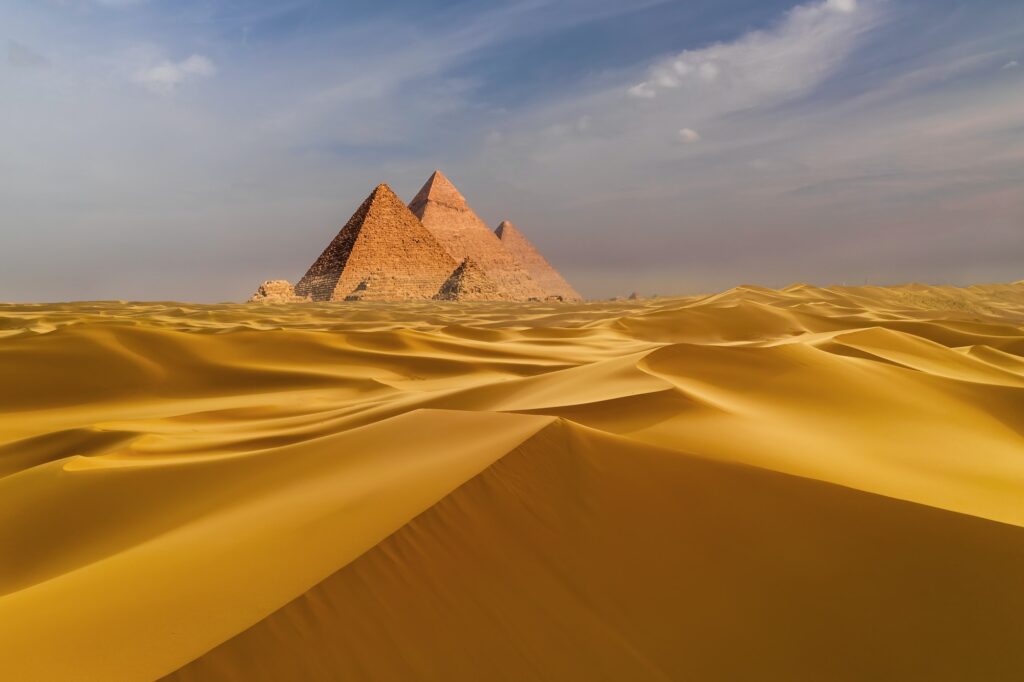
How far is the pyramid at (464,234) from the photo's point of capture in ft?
296

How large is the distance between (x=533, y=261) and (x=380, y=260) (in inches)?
1859

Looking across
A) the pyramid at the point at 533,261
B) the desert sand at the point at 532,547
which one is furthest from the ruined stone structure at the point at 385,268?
the desert sand at the point at 532,547

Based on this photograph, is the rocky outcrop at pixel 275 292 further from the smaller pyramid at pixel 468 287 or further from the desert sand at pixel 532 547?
the desert sand at pixel 532 547

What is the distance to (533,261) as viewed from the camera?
108 meters

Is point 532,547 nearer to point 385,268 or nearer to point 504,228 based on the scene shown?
point 385,268

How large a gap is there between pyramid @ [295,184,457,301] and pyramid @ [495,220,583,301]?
3766cm

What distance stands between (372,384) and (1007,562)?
3743mm

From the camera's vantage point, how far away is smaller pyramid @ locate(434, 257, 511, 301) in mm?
62188

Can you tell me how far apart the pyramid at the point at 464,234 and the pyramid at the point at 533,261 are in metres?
9.58

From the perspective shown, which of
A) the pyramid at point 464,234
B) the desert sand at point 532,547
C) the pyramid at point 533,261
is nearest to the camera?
the desert sand at point 532,547

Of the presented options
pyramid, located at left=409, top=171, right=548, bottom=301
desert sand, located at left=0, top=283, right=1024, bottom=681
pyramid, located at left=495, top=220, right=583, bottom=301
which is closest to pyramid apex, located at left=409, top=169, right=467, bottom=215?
pyramid, located at left=409, top=171, right=548, bottom=301

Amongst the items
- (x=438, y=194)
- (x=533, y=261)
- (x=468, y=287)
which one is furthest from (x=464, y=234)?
(x=468, y=287)

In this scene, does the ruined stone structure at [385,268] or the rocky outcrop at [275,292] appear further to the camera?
the ruined stone structure at [385,268]

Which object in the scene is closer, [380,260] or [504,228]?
[380,260]
